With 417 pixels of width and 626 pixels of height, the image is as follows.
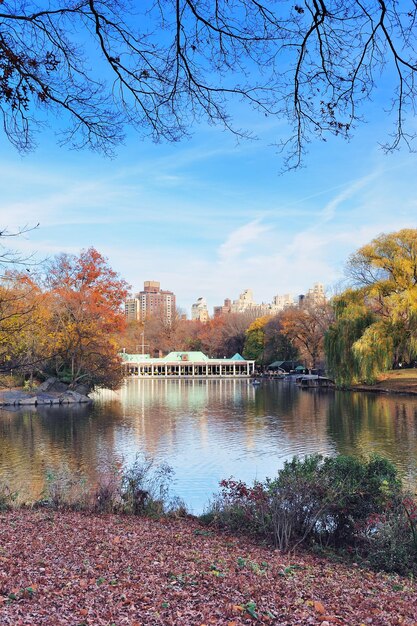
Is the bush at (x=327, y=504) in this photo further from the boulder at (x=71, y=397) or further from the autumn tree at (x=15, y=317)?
the boulder at (x=71, y=397)

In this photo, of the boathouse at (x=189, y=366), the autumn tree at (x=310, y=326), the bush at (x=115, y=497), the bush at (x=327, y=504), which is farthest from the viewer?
the boathouse at (x=189, y=366)

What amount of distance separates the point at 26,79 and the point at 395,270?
34077mm

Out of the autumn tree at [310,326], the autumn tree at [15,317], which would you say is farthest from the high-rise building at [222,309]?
the autumn tree at [15,317]

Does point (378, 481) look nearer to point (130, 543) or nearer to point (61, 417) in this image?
point (130, 543)

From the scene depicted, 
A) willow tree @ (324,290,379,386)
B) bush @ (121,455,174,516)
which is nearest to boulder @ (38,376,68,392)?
willow tree @ (324,290,379,386)

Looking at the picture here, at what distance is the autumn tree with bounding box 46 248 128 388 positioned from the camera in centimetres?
3288

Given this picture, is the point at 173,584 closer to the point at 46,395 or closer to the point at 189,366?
the point at 46,395

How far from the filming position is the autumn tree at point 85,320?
32.9 metres

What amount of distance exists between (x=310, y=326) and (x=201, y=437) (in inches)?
1648

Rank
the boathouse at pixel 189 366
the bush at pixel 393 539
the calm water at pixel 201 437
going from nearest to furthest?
the bush at pixel 393 539 < the calm water at pixel 201 437 < the boathouse at pixel 189 366

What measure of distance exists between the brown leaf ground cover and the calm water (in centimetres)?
373

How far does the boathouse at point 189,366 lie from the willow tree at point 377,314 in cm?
3384

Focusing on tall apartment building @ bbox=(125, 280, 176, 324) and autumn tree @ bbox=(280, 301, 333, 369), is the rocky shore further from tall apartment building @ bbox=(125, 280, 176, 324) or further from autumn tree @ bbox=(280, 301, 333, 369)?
tall apartment building @ bbox=(125, 280, 176, 324)

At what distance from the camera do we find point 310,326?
193 feet
